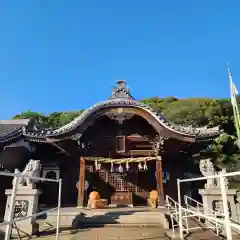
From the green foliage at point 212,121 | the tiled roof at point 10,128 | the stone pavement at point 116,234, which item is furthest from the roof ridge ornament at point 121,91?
the green foliage at point 212,121

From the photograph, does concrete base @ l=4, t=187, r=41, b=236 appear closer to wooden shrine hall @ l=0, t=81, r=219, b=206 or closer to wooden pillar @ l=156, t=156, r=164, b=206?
wooden shrine hall @ l=0, t=81, r=219, b=206

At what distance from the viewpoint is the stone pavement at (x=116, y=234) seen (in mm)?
8000

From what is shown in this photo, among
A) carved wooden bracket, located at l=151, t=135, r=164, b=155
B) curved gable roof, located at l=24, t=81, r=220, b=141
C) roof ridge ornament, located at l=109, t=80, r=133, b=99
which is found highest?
roof ridge ornament, located at l=109, t=80, r=133, b=99

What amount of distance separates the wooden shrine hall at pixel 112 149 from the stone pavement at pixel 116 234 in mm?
4656

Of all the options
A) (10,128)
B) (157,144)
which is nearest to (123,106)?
(157,144)

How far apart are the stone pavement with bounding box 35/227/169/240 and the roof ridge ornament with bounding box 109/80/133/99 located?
8530 mm

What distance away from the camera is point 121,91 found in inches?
639

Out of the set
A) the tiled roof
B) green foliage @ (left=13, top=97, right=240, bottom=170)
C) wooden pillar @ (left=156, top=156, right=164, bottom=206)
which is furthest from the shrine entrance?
green foliage @ (left=13, top=97, right=240, bottom=170)

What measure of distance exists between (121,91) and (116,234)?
9.75 meters

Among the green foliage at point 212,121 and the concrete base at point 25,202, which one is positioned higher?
the green foliage at point 212,121

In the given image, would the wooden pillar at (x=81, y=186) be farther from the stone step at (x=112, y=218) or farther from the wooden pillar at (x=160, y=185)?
the wooden pillar at (x=160, y=185)

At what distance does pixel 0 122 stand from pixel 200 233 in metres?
19.8

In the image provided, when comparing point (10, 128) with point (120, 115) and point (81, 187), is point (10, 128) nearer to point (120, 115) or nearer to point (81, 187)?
point (81, 187)

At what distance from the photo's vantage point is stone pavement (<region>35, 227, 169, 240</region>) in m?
8.00
